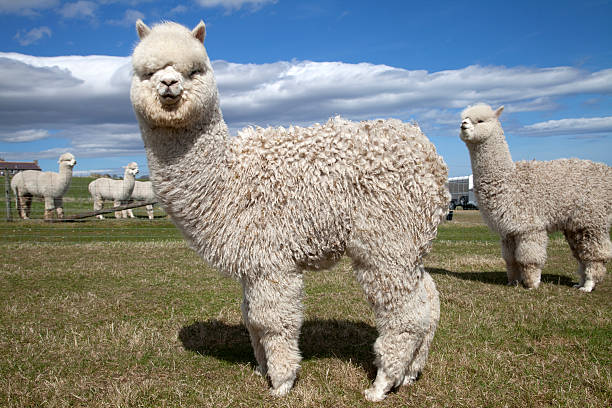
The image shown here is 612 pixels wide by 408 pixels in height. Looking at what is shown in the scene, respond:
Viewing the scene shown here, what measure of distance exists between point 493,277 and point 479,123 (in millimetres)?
3135

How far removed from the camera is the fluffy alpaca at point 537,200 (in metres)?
7.34

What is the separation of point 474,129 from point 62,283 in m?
7.50

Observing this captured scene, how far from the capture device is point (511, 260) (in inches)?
309

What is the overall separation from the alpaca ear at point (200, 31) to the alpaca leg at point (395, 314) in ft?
7.18

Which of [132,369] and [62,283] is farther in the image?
[62,283]

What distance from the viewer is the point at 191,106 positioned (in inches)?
124

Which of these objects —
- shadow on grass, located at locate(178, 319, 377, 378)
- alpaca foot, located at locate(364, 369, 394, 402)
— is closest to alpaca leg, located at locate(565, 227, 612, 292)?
shadow on grass, located at locate(178, 319, 377, 378)

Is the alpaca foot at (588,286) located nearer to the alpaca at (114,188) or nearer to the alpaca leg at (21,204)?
the alpaca leg at (21,204)

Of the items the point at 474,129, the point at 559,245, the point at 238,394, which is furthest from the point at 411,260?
the point at 559,245

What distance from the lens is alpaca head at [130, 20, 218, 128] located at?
3.07 meters

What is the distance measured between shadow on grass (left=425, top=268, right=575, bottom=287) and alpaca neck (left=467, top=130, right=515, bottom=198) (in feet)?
6.02

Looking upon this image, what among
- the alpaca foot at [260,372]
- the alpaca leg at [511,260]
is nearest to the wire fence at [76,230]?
the alpaca foot at [260,372]

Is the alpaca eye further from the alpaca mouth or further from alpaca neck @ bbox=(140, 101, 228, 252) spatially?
alpaca neck @ bbox=(140, 101, 228, 252)

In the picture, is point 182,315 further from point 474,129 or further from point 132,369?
point 474,129
